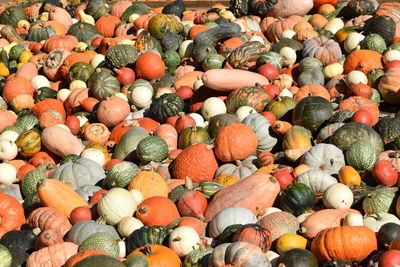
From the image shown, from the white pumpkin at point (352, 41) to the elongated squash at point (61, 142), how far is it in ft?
13.7

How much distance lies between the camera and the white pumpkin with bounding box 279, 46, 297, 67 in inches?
383

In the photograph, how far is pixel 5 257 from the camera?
591cm

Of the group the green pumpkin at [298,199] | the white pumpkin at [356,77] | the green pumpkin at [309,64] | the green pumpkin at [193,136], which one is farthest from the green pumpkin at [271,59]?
the green pumpkin at [298,199]

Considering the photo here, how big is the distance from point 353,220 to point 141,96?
166 inches

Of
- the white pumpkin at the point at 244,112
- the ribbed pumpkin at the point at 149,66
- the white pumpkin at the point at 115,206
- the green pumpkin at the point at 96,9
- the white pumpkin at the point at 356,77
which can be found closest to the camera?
the white pumpkin at the point at 115,206

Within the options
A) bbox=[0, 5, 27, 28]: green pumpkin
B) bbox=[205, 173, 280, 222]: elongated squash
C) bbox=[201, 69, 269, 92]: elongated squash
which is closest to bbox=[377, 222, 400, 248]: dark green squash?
bbox=[205, 173, 280, 222]: elongated squash

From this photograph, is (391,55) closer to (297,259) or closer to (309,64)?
(309,64)

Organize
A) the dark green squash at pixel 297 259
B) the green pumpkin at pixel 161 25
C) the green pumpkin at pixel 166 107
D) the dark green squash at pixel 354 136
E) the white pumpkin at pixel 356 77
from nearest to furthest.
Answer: the dark green squash at pixel 297 259 → the dark green squash at pixel 354 136 → the white pumpkin at pixel 356 77 → the green pumpkin at pixel 166 107 → the green pumpkin at pixel 161 25

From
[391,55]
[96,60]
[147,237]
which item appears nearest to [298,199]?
[147,237]

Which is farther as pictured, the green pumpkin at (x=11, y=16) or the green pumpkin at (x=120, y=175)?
the green pumpkin at (x=11, y=16)

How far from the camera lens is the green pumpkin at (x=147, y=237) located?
5.93 metres

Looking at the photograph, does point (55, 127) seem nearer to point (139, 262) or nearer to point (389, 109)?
point (139, 262)

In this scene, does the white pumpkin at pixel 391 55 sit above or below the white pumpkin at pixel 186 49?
above

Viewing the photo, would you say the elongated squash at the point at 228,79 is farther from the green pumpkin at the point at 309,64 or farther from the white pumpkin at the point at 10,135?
the white pumpkin at the point at 10,135
